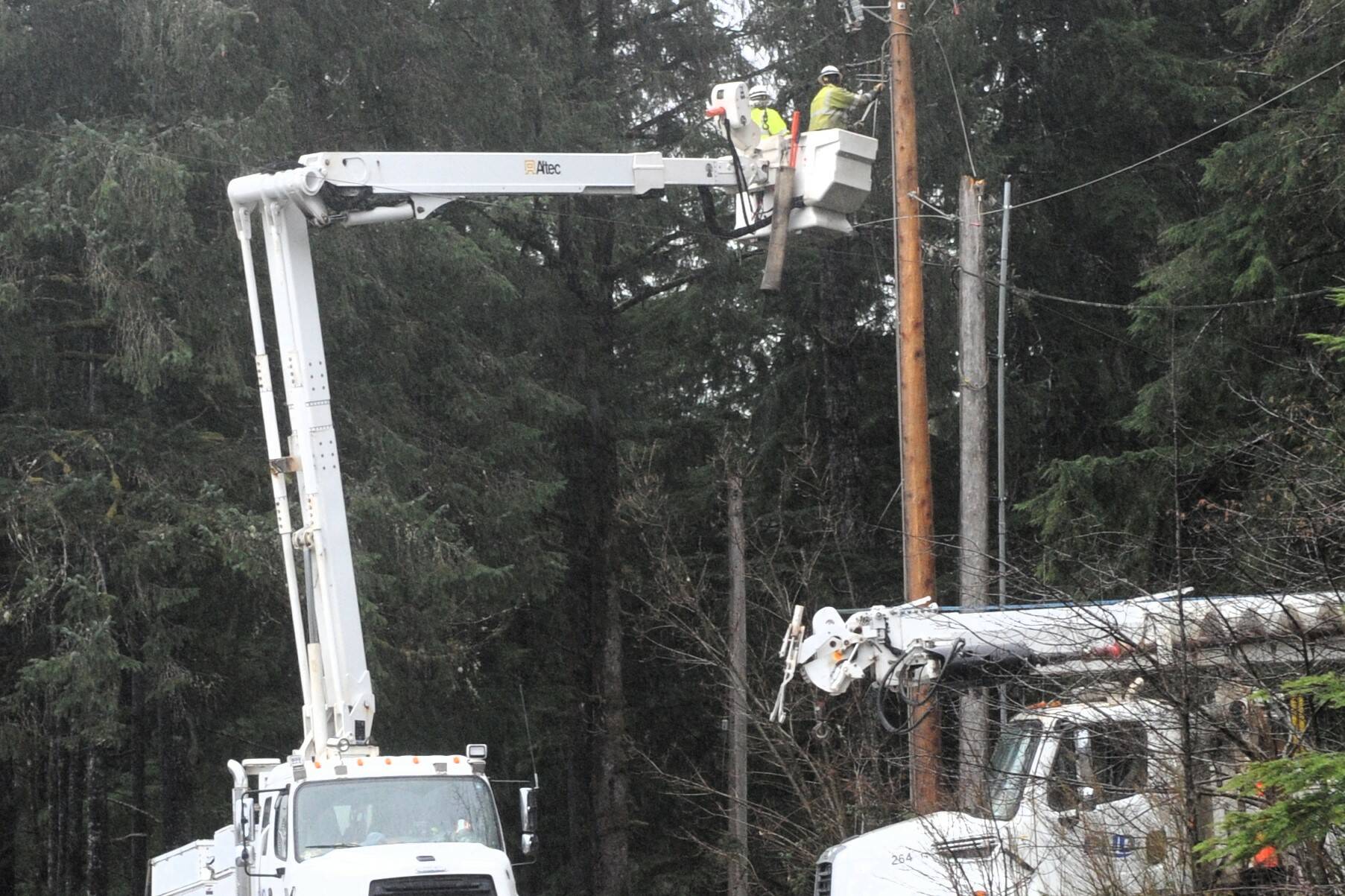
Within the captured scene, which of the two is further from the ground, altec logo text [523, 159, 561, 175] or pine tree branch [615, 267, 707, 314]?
pine tree branch [615, 267, 707, 314]

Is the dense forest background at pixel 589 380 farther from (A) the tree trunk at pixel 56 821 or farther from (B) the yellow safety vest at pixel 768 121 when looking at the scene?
(B) the yellow safety vest at pixel 768 121

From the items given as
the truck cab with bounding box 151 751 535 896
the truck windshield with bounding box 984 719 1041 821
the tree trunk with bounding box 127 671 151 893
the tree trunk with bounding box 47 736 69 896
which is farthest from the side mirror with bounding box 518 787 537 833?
the tree trunk with bounding box 47 736 69 896

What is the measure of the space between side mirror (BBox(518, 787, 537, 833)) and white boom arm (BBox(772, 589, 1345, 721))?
2.29 meters

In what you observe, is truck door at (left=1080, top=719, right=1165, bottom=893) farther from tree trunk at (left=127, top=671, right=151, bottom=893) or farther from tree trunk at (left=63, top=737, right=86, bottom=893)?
tree trunk at (left=63, top=737, right=86, bottom=893)

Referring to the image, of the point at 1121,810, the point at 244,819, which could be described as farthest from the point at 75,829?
the point at 1121,810

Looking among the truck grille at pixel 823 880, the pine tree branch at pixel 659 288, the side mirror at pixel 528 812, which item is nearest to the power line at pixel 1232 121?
the pine tree branch at pixel 659 288

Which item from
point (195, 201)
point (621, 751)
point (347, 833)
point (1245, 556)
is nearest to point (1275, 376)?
point (1245, 556)

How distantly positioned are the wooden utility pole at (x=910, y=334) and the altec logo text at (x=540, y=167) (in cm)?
323

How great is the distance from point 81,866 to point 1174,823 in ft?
66.1

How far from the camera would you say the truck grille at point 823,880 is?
1060cm

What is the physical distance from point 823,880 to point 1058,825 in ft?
6.66

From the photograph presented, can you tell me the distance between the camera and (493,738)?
31922mm

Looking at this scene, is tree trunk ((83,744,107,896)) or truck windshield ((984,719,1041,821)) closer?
truck windshield ((984,719,1041,821))

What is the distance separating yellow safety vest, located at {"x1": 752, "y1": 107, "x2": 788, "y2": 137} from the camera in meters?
12.3
